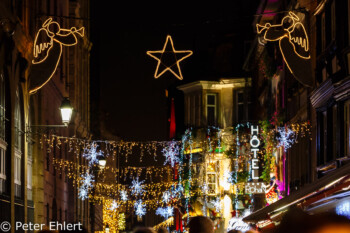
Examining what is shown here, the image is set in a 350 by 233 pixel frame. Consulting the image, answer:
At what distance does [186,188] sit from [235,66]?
8759 millimetres

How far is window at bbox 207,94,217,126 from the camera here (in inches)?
2015

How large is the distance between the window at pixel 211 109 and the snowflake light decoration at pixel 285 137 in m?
22.2

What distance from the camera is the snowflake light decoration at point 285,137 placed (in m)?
27.3

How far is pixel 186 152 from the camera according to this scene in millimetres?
52750

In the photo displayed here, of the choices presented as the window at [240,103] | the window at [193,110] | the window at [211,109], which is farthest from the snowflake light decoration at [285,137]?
the window at [193,110]

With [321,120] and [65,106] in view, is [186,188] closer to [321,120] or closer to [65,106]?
[321,120]

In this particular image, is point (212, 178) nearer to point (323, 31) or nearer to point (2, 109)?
point (323, 31)

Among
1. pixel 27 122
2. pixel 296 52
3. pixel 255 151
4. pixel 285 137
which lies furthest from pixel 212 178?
pixel 296 52

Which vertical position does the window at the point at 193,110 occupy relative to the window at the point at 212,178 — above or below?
above

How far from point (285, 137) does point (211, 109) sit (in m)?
23.8

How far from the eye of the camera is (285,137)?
27.8m

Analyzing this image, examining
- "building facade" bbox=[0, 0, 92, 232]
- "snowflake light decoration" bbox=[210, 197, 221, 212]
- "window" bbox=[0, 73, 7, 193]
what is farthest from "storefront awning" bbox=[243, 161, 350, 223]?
"snowflake light decoration" bbox=[210, 197, 221, 212]

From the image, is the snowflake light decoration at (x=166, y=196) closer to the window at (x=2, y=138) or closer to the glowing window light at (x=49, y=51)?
the window at (x=2, y=138)

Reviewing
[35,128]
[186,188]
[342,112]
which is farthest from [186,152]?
[342,112]
